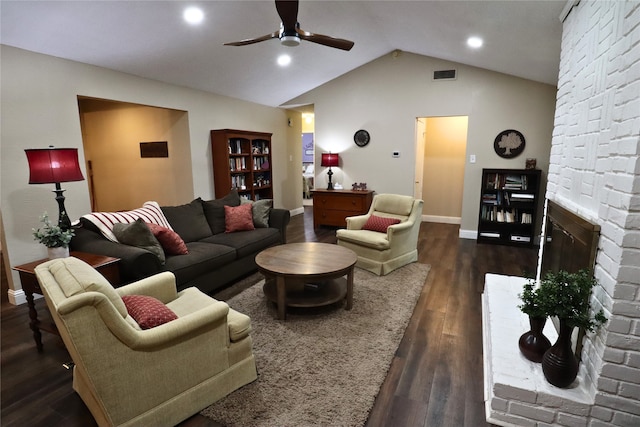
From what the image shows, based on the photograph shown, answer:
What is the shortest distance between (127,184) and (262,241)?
3.47 m

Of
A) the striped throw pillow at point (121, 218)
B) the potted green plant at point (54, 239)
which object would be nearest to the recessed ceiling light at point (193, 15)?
the striped throw pillow at point (121, 218)

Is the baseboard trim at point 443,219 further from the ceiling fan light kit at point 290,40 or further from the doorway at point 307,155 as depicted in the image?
the ceiling fan light kit at point 290,40

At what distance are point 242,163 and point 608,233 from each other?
529cm

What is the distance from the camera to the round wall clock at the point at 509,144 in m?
5.12

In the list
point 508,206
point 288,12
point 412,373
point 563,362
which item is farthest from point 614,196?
point 508,206

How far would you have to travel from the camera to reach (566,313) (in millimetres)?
1652

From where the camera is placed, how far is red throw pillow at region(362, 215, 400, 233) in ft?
13.7

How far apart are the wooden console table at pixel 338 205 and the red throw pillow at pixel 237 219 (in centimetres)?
222

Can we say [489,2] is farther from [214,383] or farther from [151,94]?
[151,94]

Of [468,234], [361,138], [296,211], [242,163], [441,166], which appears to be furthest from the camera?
[296,211]

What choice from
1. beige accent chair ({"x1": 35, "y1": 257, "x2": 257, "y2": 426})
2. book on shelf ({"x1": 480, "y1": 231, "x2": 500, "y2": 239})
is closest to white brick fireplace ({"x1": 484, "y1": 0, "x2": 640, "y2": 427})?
beige accent chair ({"x1": 35, "y1": 257, "x2": 257, "y2": 426})

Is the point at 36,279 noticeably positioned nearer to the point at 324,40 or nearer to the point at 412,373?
the point at 412,373

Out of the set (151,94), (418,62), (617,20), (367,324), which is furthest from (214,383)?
(418,62)

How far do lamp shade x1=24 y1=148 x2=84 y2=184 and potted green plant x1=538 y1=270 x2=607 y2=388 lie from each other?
11.4 feet
